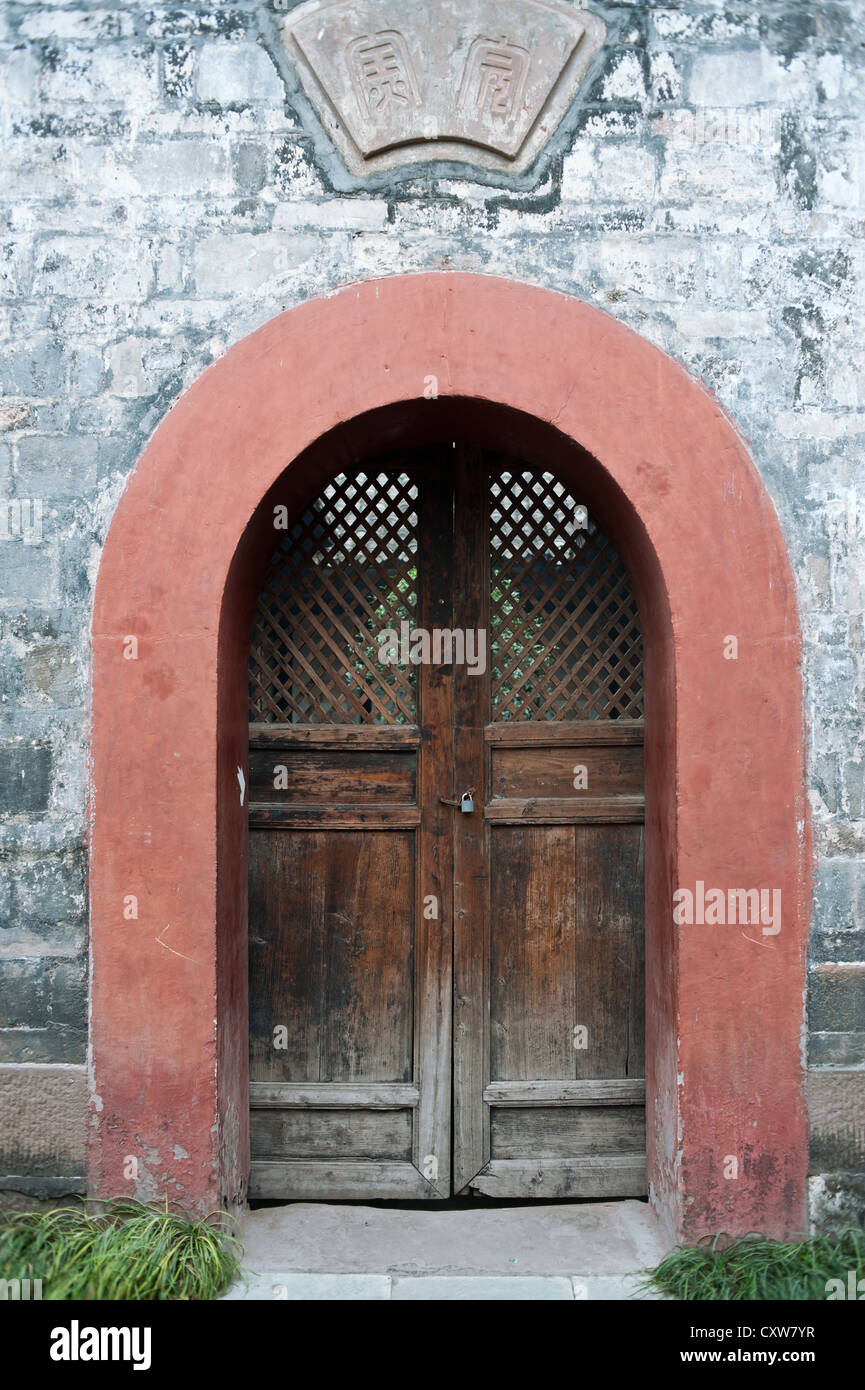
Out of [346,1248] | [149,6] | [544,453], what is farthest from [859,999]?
[149,6]

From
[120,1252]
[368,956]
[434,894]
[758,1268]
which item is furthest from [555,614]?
[120,1252]

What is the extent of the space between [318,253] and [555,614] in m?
1.38

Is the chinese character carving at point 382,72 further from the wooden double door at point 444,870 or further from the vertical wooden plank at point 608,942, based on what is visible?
the vertical wooden plank at point 608,942

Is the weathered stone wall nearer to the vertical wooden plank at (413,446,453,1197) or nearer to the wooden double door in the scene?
the wooden double door

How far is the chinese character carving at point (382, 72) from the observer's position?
3.01 metres

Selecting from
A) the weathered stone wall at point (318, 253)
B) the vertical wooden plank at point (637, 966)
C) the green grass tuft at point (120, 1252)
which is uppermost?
the weathered stone wall at point (318, 253)

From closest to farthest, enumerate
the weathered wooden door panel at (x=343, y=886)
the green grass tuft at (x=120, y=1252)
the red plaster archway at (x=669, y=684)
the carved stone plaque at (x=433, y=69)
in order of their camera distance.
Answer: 1. the green grass tuft at (x=120, y=1252)
2. the red plaster archway at (x=669, y=684)
3. the carved stone plaque at (x=433, y=69)
4. the weathered wooden door panel at (x=343, y=886)

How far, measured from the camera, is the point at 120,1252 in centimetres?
269

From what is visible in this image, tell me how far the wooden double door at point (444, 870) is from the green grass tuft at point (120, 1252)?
52 centimetres

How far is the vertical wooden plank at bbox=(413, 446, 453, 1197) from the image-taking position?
11.0 feet

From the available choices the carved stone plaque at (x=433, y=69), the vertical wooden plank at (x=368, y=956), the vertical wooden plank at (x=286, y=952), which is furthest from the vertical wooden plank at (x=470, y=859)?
the carved stone plaque at (x=433, y=69)

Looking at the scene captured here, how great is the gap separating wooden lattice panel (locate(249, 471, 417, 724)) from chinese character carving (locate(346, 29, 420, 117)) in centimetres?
113

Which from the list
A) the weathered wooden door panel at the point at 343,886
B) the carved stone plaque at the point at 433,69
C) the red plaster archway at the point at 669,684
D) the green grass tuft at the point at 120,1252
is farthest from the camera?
the weathered wooden door panel at the point at 343,886

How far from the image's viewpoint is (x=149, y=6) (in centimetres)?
304
